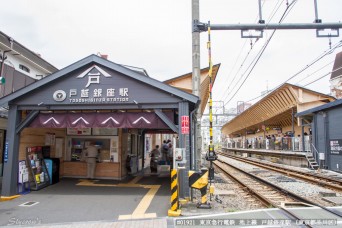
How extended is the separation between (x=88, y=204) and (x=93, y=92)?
3.63m

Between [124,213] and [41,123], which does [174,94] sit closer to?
[124,213]

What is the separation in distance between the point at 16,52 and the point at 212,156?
1102 centimetres

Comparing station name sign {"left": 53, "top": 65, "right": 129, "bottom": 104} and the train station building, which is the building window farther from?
station name sign {"left": 53, "top": 65, "right": 129, "bottom": 104}

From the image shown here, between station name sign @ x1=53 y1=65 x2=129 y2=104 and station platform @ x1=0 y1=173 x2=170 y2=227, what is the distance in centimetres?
322

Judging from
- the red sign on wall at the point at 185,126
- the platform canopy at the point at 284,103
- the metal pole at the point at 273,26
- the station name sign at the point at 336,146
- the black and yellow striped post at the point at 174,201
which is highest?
the metal pole at the point at 273,26

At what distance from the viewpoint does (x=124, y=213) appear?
23.5 feet

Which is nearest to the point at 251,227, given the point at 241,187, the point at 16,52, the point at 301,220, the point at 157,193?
the point at 301,220

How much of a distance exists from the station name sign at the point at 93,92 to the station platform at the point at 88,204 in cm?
322

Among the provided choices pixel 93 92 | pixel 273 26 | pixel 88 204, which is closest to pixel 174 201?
pixel 88 204

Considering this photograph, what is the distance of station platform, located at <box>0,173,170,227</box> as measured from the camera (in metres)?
6.74

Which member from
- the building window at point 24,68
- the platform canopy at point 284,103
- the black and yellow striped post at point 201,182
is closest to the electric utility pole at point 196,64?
the black and yellow striped post at point 201,182

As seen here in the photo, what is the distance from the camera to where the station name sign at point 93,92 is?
29.7 feet

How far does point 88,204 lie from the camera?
8055mm

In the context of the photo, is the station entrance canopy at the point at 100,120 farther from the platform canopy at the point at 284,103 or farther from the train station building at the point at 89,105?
the platform canopy at the point at 284,103
